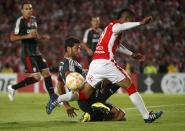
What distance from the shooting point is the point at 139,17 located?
27797mm

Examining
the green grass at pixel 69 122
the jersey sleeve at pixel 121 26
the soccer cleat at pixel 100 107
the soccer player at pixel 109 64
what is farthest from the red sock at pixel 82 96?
the jersey sleeve at pixel 121 26

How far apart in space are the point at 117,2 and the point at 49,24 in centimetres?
338

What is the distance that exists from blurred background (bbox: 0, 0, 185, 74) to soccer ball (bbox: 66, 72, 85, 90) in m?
14.1

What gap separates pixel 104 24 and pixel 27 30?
12961 millimetres

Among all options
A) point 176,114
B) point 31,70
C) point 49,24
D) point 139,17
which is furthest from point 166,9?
point 176,114

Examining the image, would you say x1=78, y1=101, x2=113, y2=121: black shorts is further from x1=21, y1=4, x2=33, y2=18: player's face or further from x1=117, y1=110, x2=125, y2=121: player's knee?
x1=21, y1=4, x2=33, y2=18: player's face

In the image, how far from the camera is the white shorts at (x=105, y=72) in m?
10.6

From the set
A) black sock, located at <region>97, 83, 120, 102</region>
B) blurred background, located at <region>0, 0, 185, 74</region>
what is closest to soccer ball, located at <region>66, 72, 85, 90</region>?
black sock, located at <region>97, 83, 120, 102</region>

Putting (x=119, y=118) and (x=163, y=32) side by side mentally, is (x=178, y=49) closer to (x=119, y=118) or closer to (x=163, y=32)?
(x=163, y=32)

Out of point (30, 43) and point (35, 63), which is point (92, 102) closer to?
point (35, 63)

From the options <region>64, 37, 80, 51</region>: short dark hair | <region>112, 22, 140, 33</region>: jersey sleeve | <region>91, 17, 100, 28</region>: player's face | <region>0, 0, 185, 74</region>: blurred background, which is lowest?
<region>0, 0, 185, 74</region>: blurred background

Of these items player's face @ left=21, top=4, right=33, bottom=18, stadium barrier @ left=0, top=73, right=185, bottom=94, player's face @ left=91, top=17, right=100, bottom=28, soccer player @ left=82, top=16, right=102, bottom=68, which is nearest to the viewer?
player's face @ left=21, top=4, right=33, bottom=18

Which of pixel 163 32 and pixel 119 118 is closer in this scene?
pixel 119 118

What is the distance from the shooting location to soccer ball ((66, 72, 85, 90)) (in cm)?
1070
